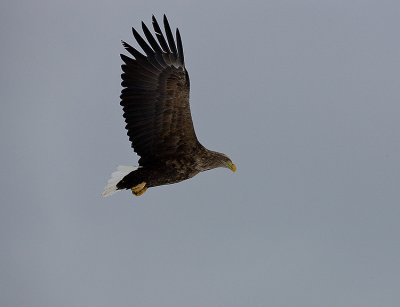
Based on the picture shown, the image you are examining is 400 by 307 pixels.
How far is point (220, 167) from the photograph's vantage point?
14.5 m

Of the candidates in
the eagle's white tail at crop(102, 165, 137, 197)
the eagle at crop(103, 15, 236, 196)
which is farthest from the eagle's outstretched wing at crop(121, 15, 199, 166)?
the eagle's white tail at crop(102, 165, 137, 197)

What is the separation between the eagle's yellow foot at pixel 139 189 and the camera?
14.1 m

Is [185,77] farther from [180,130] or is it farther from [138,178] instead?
[138,178]

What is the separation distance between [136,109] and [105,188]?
4.28ft

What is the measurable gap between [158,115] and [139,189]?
1.22 meters

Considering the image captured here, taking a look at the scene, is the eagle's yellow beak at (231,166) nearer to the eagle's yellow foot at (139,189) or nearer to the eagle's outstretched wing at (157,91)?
the eagle's outstretched wing at (157,91)

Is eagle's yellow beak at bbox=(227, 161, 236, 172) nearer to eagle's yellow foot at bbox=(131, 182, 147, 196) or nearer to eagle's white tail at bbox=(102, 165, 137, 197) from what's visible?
eagle's yellow foot at bbox=(131, 182, 147, 196)

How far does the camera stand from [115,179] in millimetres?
14117

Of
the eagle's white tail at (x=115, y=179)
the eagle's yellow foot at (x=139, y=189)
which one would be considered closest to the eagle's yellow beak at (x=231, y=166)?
the eagle's yellow foot at (x=139, y=189)

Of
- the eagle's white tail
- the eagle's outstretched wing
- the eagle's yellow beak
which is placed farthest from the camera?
the eagle's yellow beak

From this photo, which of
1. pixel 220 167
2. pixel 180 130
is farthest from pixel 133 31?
pixel 220 167

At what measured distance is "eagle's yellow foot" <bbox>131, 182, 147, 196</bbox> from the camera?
1408 centimetres

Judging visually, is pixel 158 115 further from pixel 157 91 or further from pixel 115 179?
pixel 115 179

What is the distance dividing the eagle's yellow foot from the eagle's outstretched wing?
744 mm
